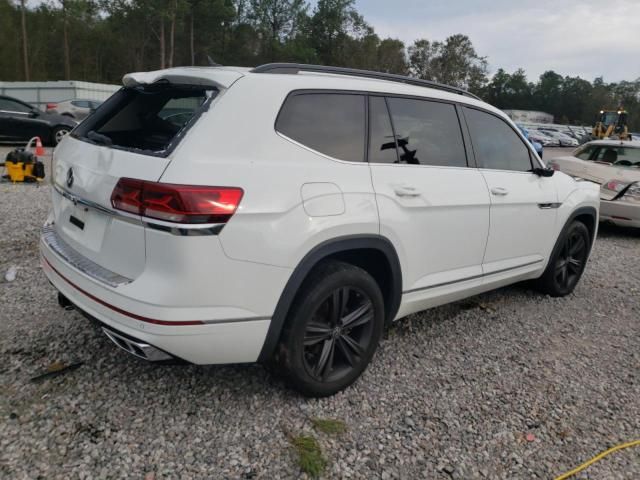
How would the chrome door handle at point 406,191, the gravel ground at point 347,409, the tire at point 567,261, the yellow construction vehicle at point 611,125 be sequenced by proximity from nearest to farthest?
the gravel ground at point 347,409
the chrome door handle at point 406,191
the tire at point 567,261
the yellow construction vehicle at point 611,125

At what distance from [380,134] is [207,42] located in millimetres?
55725

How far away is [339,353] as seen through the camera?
114 inches

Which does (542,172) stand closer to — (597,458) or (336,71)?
(336,71)

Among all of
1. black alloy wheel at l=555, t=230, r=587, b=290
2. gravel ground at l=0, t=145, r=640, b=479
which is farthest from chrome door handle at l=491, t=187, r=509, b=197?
black alloy wheel at l=555, t=230, r=587, b=290

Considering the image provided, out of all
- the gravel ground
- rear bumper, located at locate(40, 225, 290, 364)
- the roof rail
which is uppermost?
the roof rail

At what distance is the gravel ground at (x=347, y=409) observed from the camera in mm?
2371

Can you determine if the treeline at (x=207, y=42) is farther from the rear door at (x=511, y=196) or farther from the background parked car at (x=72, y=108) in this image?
the rear door at (x=511, y=196)

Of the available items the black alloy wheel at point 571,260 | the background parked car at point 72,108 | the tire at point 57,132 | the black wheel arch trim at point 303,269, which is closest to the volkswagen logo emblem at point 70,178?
the black wheel arch trim at point 303,269

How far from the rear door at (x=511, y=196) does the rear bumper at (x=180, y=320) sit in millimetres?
2000

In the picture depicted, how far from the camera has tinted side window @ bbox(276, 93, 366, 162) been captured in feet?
8.46

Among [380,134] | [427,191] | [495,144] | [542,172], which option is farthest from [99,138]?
[542,172]

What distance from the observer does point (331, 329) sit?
2773 mm

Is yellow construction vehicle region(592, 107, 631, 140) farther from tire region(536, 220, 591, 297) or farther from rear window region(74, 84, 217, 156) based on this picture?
rear window region(74, 84, 217, 156)

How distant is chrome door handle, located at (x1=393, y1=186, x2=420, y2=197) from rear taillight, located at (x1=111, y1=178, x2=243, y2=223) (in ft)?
3.34
